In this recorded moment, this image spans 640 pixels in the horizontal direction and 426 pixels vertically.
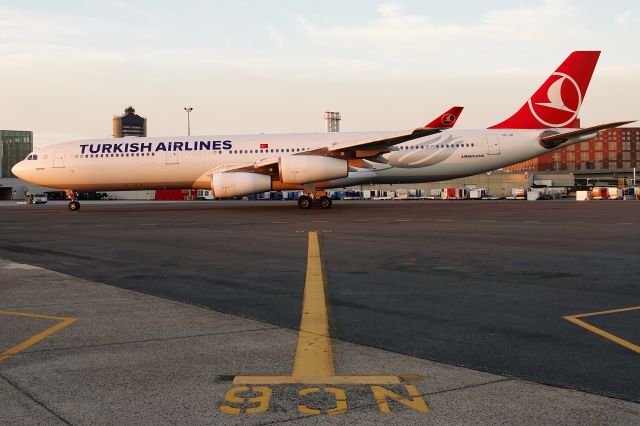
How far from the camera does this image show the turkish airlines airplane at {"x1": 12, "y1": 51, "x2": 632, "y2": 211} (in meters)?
32.9

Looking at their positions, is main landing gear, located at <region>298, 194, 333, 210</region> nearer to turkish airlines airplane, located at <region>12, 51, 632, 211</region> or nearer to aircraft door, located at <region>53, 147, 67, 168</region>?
turkish airlines airplane, located at <region>12, 51, 632, 211</region>

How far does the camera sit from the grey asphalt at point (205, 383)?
3.40m

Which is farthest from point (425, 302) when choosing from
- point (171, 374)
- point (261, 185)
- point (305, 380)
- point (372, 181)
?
point (372, 181)

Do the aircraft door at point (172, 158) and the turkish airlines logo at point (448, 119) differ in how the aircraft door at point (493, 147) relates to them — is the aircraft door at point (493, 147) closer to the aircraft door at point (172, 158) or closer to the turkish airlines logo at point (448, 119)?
the turkish airlines logo at point (448, 119)

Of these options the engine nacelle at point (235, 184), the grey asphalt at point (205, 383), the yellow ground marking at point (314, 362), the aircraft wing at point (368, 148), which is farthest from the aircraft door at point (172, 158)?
the grey asphalt at point (205, 383)

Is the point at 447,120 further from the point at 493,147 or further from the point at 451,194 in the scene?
the point at 451,194

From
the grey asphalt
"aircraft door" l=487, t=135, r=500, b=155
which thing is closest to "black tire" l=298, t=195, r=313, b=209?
"aircraft door" l=487, t=135, r=500, b=155

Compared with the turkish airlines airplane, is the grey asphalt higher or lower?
lower

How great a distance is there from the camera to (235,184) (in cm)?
3011

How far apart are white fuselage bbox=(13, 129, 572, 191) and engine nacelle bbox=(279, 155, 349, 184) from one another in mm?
2026

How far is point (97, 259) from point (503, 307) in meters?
8.47

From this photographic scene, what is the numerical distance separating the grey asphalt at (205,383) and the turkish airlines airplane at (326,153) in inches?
1011

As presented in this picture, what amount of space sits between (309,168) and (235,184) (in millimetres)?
4010

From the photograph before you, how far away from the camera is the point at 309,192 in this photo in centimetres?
3244
